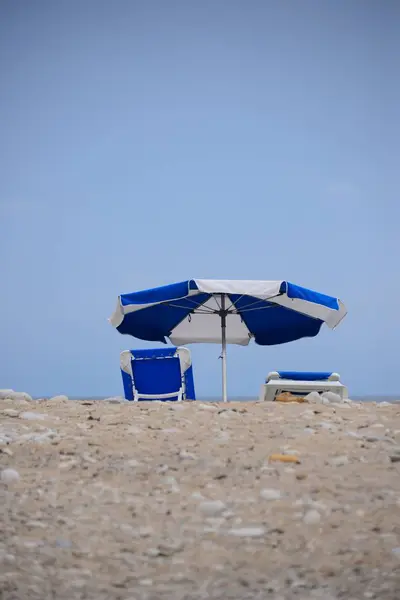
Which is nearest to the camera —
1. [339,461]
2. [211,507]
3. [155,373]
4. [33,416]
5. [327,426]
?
[211,507]

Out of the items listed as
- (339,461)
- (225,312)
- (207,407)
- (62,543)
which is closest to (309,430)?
(339,461)

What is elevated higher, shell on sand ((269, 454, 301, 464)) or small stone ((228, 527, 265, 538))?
shell on sand ((269, 454, 301, 464))

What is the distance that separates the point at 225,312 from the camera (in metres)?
12.1

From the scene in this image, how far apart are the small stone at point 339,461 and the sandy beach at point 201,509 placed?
0.01 m

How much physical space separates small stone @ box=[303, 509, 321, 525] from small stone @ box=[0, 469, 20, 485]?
6.02 feet

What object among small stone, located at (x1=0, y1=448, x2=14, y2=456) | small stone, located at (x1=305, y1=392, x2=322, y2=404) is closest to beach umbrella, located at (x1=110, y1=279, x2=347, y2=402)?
small stone, located at (x1=305, y1=392, x2=322, y2=404)

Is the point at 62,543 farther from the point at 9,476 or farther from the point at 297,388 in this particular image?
the point at 297,388

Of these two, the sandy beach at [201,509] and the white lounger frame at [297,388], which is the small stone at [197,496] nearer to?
the sandy beach at [201,509]

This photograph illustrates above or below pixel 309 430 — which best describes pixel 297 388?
below

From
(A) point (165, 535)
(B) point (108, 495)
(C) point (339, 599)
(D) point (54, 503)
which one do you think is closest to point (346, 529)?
(C) point (339, 599)

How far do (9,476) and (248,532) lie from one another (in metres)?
1.67

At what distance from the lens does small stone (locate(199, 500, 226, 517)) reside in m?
3.80

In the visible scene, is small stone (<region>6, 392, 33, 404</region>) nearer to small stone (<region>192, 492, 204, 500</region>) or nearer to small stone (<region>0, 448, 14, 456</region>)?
small stone (<region>0, 448, 14, 456</region>)

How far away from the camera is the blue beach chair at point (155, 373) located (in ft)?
36.4
